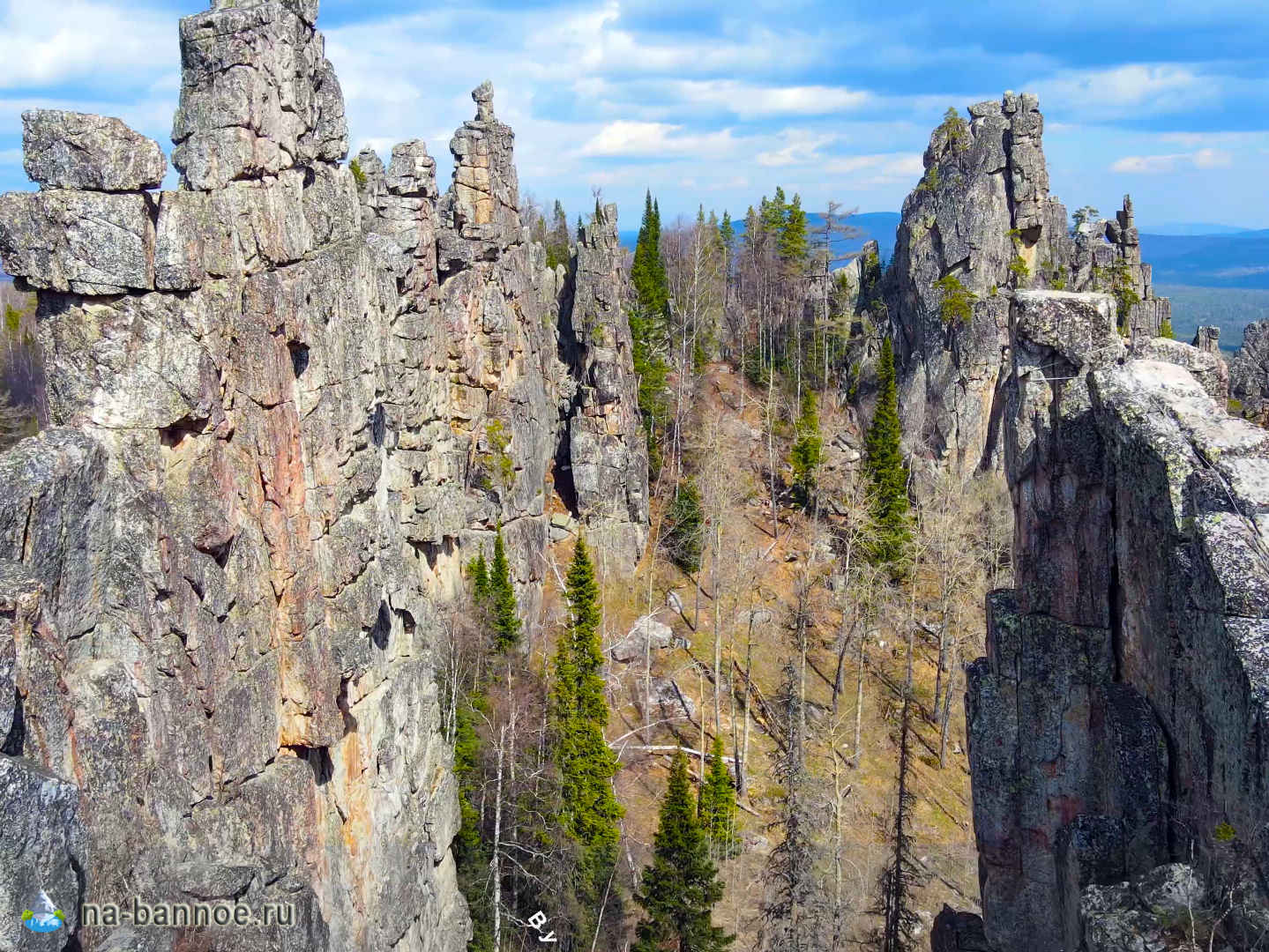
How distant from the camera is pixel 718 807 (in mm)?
39906

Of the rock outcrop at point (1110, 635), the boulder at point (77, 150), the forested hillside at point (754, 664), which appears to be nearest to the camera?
the rock outcrop at point (1110, 635)

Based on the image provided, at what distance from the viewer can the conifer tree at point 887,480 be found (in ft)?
190

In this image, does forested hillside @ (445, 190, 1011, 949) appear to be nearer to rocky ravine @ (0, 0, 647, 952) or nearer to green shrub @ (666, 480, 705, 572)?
green shrub @ (666, 480, 705, 572)

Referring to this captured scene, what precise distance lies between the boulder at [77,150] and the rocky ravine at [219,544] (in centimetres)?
4

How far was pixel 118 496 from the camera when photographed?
53.5 feet

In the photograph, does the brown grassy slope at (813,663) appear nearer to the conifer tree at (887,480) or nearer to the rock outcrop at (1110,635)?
the conifer tree at (887,480)

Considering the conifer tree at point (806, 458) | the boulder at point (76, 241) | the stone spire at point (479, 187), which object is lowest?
the conifer tree at point (806, 458)

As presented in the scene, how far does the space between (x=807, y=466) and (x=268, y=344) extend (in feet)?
161

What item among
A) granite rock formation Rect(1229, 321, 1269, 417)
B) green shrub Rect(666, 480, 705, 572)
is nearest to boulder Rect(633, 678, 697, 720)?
green shrub Rect(666, 480, 705, 572)

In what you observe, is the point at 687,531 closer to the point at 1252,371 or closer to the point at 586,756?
the point at 586,756

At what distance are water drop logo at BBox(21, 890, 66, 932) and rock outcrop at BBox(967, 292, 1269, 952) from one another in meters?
11.9

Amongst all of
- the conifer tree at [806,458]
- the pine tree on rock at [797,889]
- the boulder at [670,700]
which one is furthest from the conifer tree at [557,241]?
the pine tree on rock at [797,889]

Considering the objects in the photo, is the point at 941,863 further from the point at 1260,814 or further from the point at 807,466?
the point at 1260,814

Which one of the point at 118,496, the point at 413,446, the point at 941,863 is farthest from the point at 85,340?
the point at 941,863
